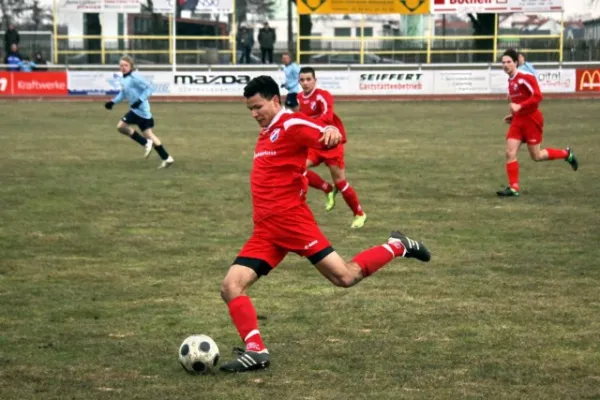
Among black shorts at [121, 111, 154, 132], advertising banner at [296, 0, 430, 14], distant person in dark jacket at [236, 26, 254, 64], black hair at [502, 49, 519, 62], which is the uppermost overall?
advertising banner at [296, 0, 430, 14]

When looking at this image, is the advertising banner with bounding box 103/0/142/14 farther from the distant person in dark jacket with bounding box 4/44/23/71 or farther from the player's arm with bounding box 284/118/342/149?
the player's arm with bounding box 284/118/342/149

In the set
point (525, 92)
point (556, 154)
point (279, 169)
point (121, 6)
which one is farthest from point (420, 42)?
point (279, 169)

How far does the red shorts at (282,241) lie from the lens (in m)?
6.66

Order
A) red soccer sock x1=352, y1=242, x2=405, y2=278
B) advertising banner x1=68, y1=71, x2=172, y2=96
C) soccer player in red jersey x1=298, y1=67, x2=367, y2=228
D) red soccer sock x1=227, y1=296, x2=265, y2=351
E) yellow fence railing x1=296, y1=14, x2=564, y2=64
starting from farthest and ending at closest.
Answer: yellow fence railing x1=296, y1=14, x2=564, y2=64 → advertising banner x1=68, y1=71, x2=172, y2=96 → soccer player in red jersey x1=298, y1=67, x2=367, y2=228 → red soccer sock x1=352, y1=242, x2=405, y2=278 → red soccer sock x1=227, y1=296, x2=265, y2=351

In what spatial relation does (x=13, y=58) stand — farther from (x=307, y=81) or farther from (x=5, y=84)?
(x=307, y=81)

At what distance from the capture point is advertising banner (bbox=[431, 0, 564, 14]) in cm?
4228

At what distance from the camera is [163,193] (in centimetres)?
1505

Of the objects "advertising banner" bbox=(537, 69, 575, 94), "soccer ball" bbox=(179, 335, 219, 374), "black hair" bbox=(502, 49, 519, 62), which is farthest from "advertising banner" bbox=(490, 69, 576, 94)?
"soccer ball" bbox=(179, 335, 219, 374)

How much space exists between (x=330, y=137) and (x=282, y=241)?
2.72 ft

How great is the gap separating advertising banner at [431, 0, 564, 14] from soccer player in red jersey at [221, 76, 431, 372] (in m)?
36.7

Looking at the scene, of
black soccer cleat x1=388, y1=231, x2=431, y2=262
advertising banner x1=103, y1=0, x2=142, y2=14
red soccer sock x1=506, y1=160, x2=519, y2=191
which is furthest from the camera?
advertising banner x1=103, y1=0, x2=142, y2=14

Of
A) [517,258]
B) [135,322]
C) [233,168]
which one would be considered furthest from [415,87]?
[135,322]

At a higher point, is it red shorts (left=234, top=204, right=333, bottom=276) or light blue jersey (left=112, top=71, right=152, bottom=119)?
light blue jersey (left=112, top=71, right=152, bottom=119)

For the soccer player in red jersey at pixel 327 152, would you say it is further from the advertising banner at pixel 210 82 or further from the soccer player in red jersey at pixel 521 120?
the advertising banner at pixel 210 82
